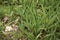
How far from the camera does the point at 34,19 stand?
2736mm

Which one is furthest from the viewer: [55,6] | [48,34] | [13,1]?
[13,1]

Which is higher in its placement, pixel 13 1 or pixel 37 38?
pixel 13 1

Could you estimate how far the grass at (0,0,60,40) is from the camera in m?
2.66

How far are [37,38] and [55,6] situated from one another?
2.31 feet

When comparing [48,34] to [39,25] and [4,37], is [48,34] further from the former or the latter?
[4,37]

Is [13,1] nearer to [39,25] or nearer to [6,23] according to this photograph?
[6,23]

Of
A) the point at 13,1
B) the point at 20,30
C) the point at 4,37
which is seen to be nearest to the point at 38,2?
the point at 13,1

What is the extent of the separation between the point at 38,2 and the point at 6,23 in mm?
696

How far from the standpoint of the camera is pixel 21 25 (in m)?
2.76

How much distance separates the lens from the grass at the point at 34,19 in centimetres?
266

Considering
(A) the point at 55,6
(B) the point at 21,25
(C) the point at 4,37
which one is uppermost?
(A) the point at 55,6

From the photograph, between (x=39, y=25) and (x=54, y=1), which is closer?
(x=39, y=25)

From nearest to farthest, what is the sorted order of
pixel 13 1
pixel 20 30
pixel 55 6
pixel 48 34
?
pixel 48 34, pixel 20 30, pixel 55 6, pixel 13 1

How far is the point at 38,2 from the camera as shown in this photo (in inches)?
123
